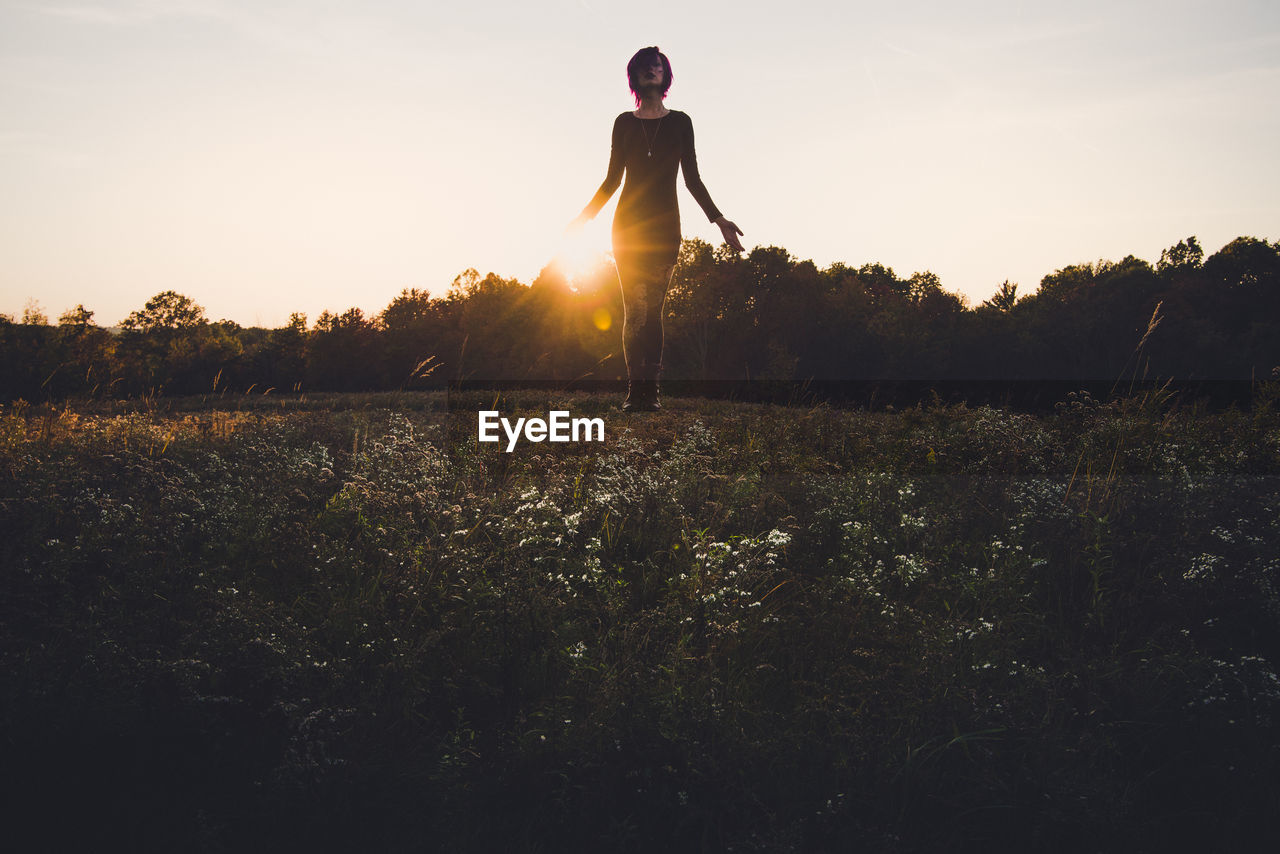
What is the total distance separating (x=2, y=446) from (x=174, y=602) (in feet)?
10.7

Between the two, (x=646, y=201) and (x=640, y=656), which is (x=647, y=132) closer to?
(x=646, y=201)

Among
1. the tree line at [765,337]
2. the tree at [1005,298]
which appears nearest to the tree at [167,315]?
the tree line at [765,337]

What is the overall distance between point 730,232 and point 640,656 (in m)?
4.35

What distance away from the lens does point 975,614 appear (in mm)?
3498

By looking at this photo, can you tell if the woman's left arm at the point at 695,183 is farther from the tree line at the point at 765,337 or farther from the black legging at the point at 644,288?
the tree line at the point at 765,337

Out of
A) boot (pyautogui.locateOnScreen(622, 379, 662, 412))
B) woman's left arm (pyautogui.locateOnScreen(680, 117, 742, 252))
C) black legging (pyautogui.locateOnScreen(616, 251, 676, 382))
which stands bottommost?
boot (pyautogui.locateOnScreen(622, 379, 662, 412))

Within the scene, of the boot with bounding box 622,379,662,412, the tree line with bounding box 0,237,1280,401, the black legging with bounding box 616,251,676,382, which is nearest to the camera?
the black legging with bounding box 616,251,676,382

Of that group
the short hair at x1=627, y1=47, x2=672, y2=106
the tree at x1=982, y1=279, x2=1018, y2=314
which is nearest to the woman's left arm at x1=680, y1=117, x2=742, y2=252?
the short hair at x1=627, y1=47, x2=672, y2=106

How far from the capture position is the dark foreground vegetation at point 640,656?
2367mm

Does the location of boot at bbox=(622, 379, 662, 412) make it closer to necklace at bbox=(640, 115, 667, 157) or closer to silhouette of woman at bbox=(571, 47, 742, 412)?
silhouette of woman at bbox=(571, 47, 742, 412)

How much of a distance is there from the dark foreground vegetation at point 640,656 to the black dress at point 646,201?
2049 millimetres

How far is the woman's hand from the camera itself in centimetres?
619

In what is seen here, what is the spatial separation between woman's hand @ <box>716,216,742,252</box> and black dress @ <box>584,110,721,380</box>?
9 cm

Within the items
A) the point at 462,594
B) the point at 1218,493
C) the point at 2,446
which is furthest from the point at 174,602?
the point at 1218,493
